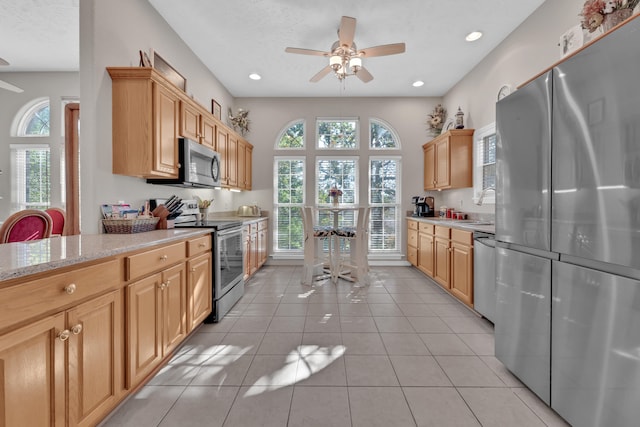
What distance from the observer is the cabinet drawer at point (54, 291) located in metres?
0.94

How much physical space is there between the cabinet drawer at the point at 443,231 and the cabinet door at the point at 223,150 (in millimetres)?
3067

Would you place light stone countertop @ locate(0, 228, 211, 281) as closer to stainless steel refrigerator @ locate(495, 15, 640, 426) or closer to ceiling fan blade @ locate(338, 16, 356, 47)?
stainless steel refrigerator @ locate(495, 15, 640, 426)

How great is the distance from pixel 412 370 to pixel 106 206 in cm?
262

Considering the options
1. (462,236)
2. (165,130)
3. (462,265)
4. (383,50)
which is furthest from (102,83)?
(462,265)

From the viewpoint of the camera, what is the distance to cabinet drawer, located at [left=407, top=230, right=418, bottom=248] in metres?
4.79

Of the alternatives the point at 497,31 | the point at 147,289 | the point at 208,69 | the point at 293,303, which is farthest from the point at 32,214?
the point at 497,31

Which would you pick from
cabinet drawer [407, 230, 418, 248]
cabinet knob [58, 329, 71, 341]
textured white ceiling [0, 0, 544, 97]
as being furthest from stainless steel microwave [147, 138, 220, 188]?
cabinet drawer [407, 230, 418, 248]

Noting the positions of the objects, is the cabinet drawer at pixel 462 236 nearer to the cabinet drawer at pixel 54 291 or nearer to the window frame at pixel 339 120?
the window frame at pixel 339 120

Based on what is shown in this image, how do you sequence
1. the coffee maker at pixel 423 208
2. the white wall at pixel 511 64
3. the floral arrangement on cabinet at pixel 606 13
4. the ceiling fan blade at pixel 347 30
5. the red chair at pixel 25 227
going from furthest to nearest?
the coffee maker at pixel 423 208, the white wall at pixel 511 64, the ceiling fan blade at pixel 347 30, the red chair at pixel 25 227, the floral arrangement on cabinet at pixel 606 13

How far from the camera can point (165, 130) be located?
97.6 inches

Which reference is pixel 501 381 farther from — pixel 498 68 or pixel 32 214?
pixel 32 214

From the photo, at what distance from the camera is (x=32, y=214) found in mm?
2373

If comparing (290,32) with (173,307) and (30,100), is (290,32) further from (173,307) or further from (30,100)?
(30,100)

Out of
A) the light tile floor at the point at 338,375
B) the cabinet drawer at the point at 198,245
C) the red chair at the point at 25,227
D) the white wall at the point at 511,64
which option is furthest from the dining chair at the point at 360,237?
the red chair at the point at 25,227
